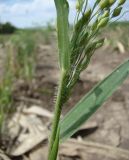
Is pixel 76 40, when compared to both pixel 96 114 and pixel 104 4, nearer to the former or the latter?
pixel 104 4

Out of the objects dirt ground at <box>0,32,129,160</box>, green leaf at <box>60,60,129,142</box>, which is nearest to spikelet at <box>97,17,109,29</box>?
green leaf at <box>60,60,129,142</box>

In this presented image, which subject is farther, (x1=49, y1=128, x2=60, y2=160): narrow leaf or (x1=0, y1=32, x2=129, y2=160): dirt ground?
(x1=0, y1=32, x2=129, y2=160): dirt ground

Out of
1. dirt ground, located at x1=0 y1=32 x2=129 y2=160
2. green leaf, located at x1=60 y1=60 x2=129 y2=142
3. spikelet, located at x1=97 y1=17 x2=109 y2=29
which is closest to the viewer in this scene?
spikelet, located at x1=97 y1=17 x2=109 y2=29

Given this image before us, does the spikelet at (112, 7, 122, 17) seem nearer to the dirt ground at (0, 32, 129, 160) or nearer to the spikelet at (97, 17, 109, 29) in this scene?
the spikelet at (97, 17, 109, 29)

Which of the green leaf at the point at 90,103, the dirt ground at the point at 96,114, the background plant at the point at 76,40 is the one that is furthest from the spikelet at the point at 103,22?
the dirt ground at the point at 96,114

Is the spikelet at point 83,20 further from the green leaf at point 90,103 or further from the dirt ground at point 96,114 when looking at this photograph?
the dirt ground at point 96,114

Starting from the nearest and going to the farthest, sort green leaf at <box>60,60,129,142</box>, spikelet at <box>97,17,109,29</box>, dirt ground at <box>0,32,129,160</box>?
spikelet at <box>97,17,109,29</box>
green leaf at <box>60,60,129,142</box>
dirt ground at <box>0,32,129,160</box>

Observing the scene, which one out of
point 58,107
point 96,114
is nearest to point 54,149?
point 58,107

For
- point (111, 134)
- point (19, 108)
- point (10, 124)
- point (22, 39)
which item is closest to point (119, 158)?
point (111, 134)
